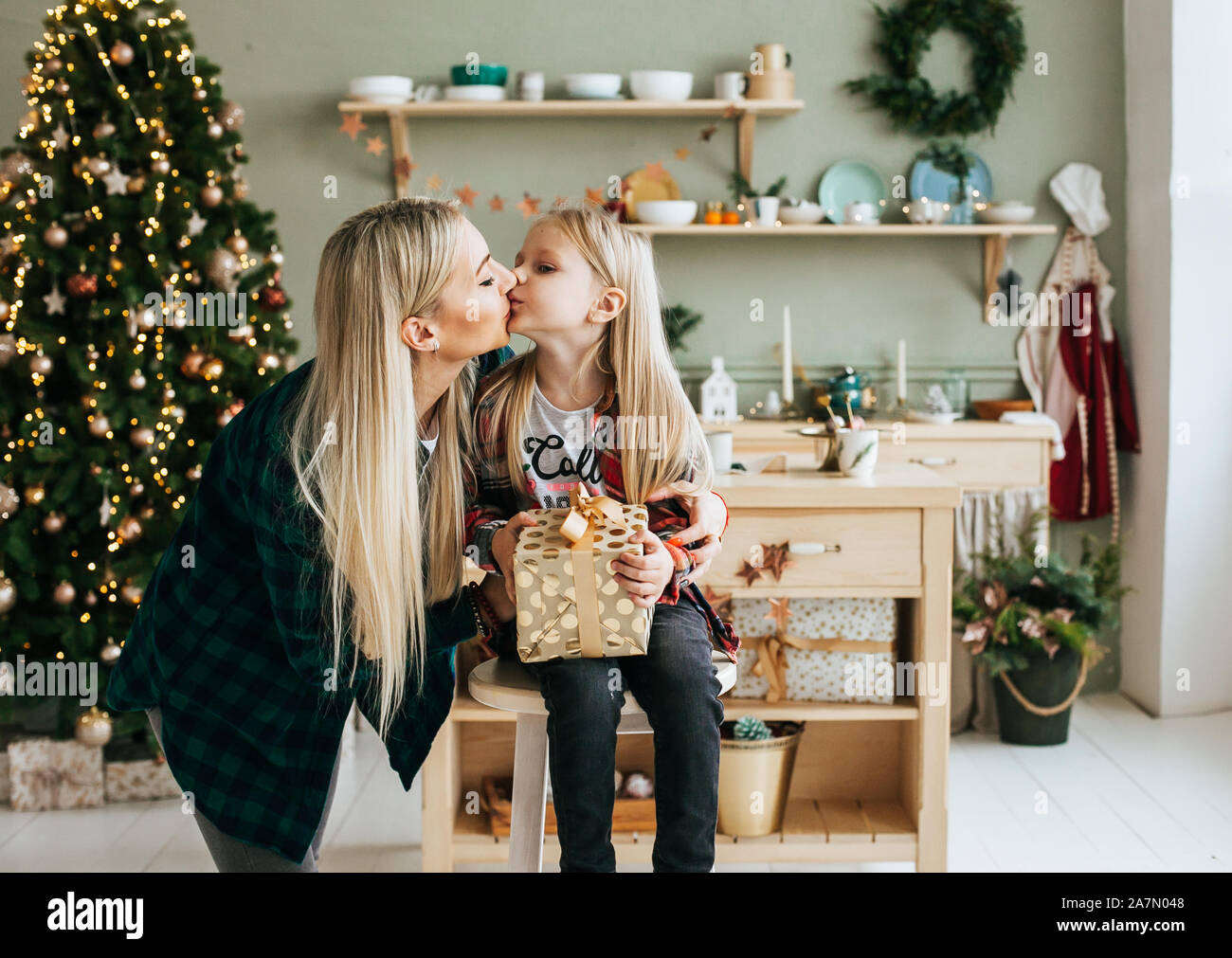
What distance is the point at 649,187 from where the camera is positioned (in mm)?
3947

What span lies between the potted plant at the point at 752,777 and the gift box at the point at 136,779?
144 centimetres

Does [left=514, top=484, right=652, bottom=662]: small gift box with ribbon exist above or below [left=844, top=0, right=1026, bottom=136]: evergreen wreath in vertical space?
below

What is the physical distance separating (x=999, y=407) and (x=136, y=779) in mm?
2761

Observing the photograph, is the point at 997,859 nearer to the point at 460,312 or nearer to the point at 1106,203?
the point at 460,312

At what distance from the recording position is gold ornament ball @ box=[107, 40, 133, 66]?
9.41ft

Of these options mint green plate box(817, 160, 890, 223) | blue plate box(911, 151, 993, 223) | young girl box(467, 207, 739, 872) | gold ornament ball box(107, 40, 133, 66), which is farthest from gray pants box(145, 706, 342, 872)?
blue plate box(911, 151, 993, 223)

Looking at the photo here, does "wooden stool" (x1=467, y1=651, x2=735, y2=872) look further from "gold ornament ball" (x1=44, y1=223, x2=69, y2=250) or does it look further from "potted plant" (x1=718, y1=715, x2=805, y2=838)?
"gold ornament ball" (x1=44, y1=223, x2=69, y2=250)

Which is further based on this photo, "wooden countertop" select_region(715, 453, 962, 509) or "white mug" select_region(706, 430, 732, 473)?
"white mug" select_region(706, 430, 732, 473)

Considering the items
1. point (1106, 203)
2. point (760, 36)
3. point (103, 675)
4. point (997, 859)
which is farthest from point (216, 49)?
point (997, 859)

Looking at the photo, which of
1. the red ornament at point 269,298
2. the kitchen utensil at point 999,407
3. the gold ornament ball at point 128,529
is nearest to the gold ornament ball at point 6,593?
the gold ornament ball at point 128,529

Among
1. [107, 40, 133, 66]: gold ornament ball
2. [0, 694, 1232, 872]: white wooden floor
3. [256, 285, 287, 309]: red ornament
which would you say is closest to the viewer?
[0, 694, 1232, 872]: white wooden floor

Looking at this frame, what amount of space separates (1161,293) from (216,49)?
312 centimetres

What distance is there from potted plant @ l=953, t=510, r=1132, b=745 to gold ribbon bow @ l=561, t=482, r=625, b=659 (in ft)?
6.90

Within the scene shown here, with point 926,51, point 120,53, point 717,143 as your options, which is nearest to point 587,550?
point 120,53
